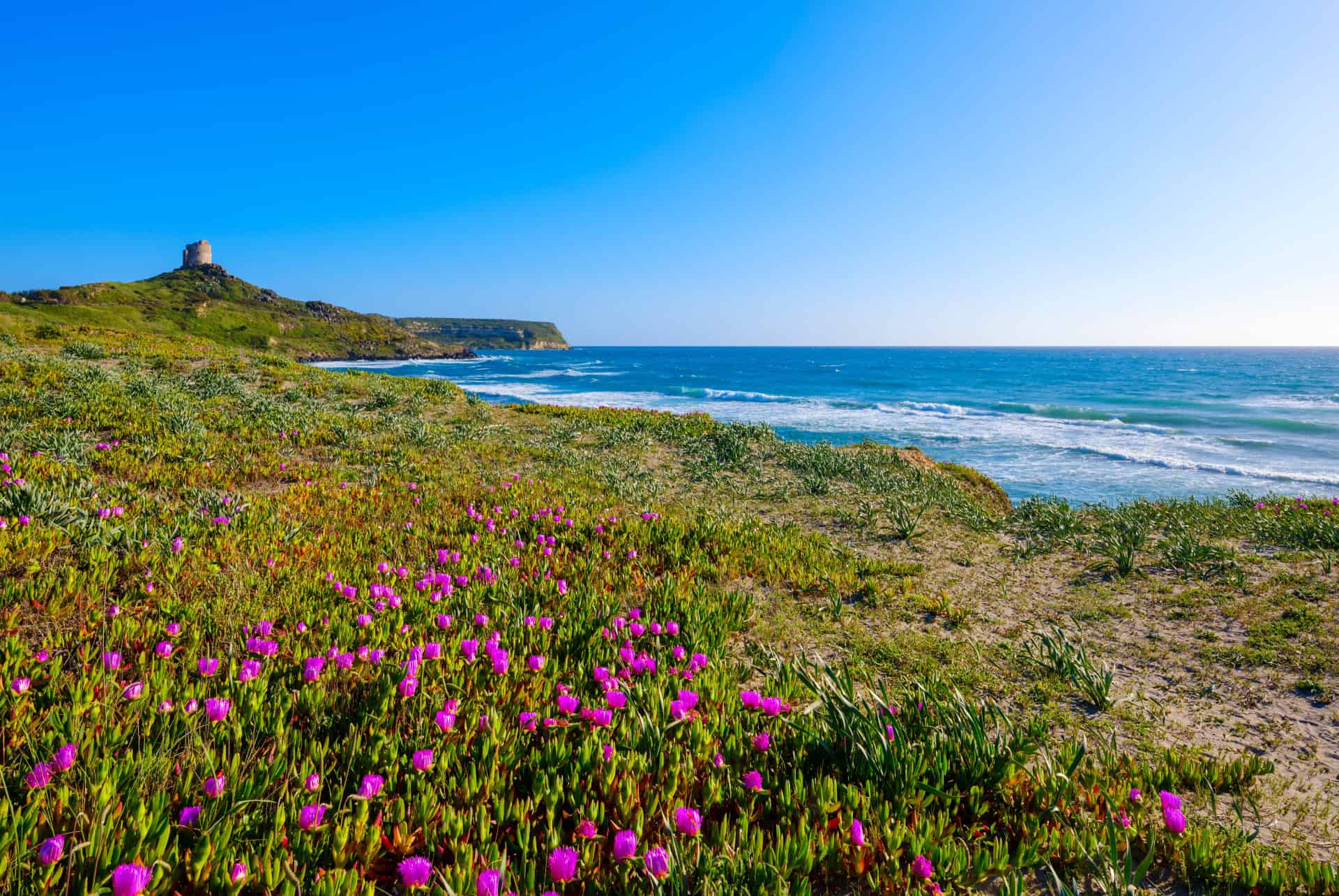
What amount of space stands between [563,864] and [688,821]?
441 mm

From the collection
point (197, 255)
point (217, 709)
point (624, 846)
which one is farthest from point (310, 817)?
point (197, 255)

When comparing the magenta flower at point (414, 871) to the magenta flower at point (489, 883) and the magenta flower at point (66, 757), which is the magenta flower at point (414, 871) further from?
the magenta flower at point (66, 757)

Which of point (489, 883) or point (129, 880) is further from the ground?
point (129, 880)

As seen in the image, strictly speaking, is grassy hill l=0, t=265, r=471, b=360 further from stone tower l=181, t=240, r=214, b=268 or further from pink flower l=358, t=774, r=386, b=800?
pink flower l=358, t=774, r=386, b=800

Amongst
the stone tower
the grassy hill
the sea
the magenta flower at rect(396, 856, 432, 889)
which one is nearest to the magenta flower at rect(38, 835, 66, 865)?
the magenta flower at rect(396, 856, 432, 889)

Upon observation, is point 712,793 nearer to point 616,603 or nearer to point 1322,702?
point 616,603

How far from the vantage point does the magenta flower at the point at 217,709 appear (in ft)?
7.22

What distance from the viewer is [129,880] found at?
1501 millimetres

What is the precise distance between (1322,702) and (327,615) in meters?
6.17

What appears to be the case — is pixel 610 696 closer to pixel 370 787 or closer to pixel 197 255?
pixel 370 787

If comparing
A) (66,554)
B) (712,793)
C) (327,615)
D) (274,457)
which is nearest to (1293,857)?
(712,793)

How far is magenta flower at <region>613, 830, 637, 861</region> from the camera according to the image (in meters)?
1.81

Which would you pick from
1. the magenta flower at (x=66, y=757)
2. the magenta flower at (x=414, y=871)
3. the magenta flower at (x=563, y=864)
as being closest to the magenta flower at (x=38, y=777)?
the magenta flower at (x=66, y=757)

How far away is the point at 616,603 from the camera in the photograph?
393cm
